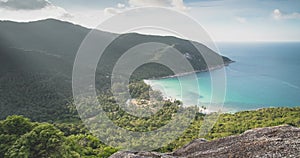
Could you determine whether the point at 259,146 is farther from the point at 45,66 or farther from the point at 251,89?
the point at 251,89

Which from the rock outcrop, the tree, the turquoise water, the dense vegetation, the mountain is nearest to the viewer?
the rock outcrop

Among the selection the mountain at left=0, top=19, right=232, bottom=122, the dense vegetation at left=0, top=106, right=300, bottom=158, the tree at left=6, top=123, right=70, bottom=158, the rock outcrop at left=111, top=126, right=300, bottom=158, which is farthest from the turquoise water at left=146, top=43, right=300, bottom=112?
the rock outcrop at left=111, top=126, right=300, bottom=158

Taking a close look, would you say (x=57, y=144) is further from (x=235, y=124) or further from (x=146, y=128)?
(x=235, y=124)

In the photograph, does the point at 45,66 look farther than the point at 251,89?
No

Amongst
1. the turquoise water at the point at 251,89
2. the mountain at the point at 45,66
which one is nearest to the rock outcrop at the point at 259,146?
the mountain at the point at 45,66

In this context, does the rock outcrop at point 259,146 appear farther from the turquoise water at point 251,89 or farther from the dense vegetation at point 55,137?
the turquoise water at point 251,89

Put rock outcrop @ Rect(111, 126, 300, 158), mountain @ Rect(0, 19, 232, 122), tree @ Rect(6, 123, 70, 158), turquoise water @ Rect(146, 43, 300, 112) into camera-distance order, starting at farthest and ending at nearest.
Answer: turquoise water @ Rect(146, 43, 300, 112), mountain @ Rect(0, 19, 232, 122), tree @ Rect(6, 123, 70, 158), rock outcrop @ Rect(111, 126, 300, 158)

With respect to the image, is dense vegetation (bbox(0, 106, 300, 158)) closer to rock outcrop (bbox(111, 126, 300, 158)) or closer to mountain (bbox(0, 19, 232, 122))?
rock outcrop (bbox(111, 126, 300, 158))

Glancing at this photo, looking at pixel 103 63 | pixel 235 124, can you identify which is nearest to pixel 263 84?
pixel 103 63

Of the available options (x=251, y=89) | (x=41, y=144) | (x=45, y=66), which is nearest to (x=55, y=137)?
(x=41, y=144)
